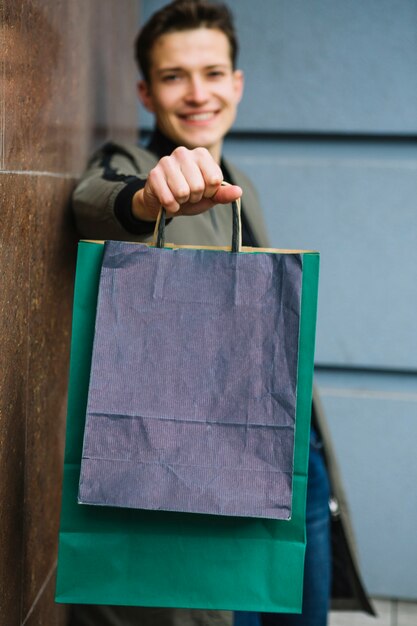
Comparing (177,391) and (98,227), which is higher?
(98,227)

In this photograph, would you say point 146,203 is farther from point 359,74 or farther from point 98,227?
point 359,74

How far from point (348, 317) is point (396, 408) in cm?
28

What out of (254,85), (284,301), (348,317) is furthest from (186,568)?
(254,85)

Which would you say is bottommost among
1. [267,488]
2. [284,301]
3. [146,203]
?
[267,488]

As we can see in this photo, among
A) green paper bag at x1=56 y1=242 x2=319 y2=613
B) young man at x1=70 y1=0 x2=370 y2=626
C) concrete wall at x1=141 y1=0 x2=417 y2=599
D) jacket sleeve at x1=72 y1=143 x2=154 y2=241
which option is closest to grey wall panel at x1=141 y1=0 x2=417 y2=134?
concrete wall at x1=141 y1=0 x2=417 y2=599

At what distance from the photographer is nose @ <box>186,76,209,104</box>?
1.48 metres

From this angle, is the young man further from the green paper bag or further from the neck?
the green paper bag

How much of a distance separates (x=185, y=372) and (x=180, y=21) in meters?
0.85

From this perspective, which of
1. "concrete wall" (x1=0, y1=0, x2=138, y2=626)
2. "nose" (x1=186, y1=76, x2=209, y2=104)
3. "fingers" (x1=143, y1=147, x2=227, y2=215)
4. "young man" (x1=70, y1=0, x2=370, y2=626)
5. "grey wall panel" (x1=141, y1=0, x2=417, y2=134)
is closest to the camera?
"fingers" (x1=143, y1=147, x2=227, y2=215)

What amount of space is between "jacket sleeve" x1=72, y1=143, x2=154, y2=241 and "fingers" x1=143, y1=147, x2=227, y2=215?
0.16 metres

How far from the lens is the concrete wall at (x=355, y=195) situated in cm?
210

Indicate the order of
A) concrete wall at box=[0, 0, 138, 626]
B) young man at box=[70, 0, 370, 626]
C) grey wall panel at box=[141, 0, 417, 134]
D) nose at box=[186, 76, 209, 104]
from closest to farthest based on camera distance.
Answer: concrete wall at box=[0, 0, 138, 626] < young man at box=[70, 0, 370, 626] < nose at box=[186, 76, 209, 104] < grey wall panel at box=[141, 0, 417, 134]

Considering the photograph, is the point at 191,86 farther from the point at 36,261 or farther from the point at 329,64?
the point at 329,64

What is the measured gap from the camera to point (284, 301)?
3.08 feet
